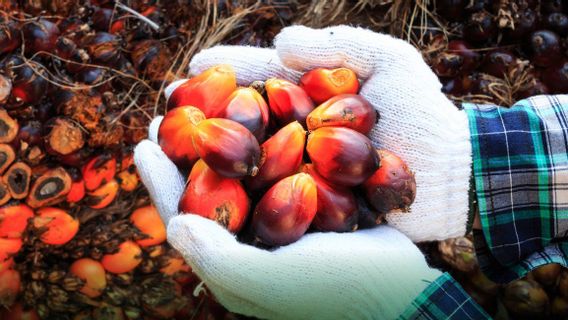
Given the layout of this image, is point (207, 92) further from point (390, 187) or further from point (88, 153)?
point (88, 153)

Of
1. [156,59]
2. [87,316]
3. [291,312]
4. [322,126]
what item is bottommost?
[87,316]

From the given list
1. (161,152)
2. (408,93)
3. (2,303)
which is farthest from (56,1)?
(408,93)

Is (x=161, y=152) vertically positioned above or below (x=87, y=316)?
above

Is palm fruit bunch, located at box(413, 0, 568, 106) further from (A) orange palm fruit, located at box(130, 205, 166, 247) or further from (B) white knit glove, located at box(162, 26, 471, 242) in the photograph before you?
(A) orange palm fruit, located at box(130, 205, 166, 247)

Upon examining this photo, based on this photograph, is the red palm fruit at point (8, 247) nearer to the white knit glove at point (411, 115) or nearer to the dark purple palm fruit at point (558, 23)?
the white knit glove at point (411, 115)

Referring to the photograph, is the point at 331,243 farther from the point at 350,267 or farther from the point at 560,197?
the point at 560,197

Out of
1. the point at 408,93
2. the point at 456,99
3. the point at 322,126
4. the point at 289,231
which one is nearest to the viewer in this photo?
the point at 289,231
